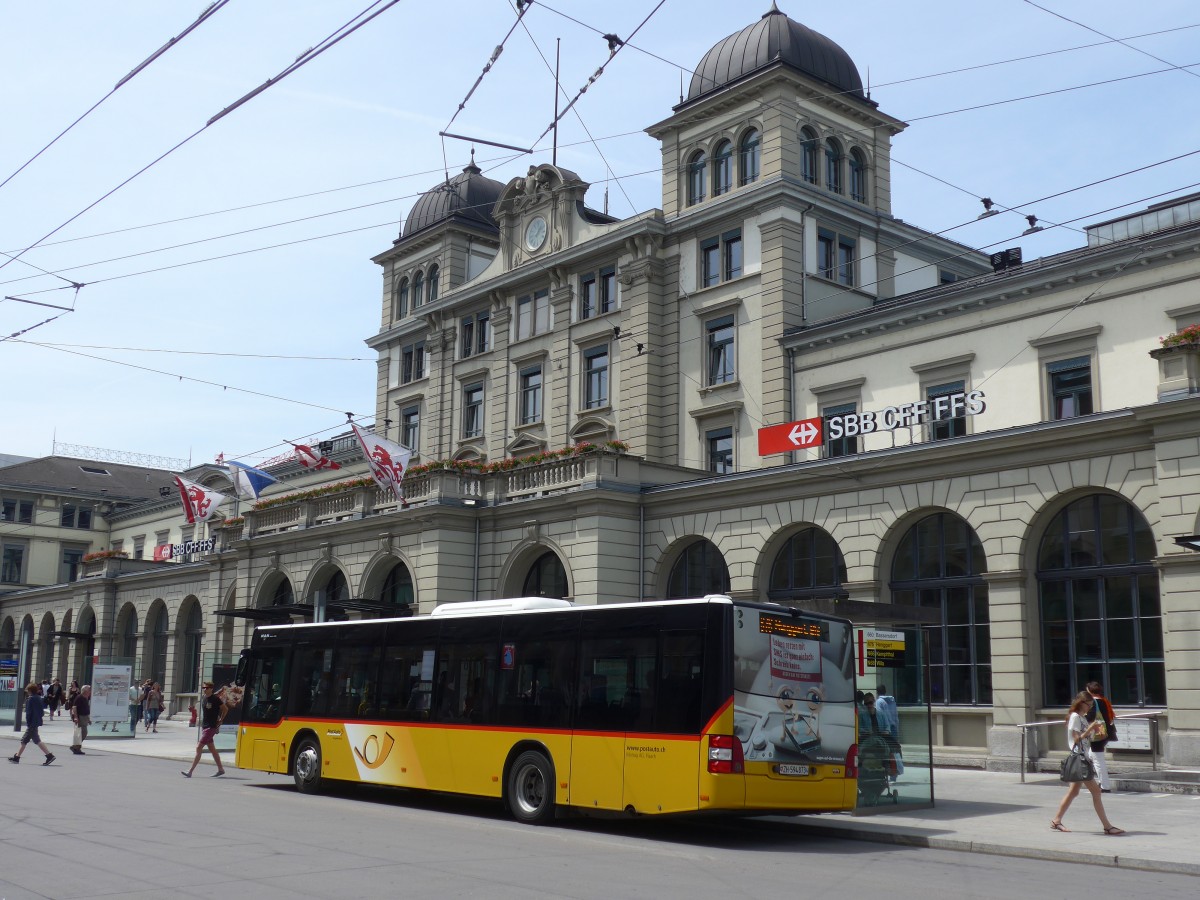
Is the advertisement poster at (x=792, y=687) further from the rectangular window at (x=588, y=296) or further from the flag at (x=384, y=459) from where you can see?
the rectangular window at (x=588, y=296)

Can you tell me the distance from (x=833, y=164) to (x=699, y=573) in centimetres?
1652

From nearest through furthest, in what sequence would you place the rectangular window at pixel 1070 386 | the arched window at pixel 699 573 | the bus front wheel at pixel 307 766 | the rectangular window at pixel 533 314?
the bus front wheel at pixel 307 766, the rectangular window at pixel 1070 386, the arched window at pixel 699 573, the rectangular window at pixel 533 314

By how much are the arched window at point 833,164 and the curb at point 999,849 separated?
28.8 m

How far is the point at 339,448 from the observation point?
64938mm

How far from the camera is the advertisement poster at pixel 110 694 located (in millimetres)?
42906

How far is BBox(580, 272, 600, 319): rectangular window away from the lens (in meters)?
46.4

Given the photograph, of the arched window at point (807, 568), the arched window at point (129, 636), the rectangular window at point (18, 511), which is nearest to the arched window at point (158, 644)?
the arched window at point (129, 636)

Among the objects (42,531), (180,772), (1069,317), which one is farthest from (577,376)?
(42,531)

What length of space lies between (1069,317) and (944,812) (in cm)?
1752

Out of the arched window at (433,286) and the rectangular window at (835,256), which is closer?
the rectangular window at (835,256)

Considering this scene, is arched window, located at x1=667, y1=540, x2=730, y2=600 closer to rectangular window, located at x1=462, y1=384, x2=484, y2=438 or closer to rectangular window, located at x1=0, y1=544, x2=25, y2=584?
rectangular window, located at x1=462, y1=384, x2=484, y2=438

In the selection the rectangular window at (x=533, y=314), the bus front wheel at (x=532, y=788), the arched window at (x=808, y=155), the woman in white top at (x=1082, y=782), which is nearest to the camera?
the woman in white top at (x=1082, y=782)

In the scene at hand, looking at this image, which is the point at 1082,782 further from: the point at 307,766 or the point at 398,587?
the point at 398,587

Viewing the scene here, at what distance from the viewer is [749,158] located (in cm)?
4262
